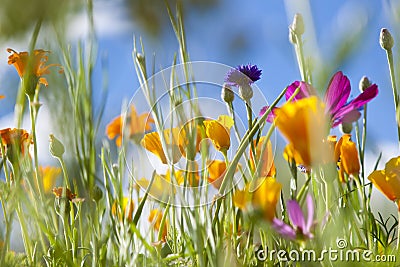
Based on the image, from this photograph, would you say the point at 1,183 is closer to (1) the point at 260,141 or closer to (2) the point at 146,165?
(2) the point at 146,165

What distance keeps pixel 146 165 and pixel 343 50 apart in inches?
14.5

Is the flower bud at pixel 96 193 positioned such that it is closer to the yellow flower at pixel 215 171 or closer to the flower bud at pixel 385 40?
the yellow flower at pixel 215 171

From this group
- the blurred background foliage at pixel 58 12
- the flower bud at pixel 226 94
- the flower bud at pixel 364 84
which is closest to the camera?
the blurred background foliage at pixel 58 12

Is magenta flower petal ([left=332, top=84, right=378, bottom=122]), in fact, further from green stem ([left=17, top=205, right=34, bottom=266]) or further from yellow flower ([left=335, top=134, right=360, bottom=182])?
green stem ([left=17, top=205, right=34, bottom=266])

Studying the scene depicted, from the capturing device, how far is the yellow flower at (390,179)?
0.42m

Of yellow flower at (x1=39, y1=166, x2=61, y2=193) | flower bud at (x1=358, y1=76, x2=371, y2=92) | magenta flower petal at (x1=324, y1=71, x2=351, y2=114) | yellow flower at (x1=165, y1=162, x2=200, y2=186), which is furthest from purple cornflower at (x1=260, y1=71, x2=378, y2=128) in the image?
yellow flower at (x1=39, y1=166, x2=61, y2=193)

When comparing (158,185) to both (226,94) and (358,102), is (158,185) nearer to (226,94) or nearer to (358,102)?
(226,94)

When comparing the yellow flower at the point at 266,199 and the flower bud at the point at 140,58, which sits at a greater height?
the flower bud at the point at 140,58

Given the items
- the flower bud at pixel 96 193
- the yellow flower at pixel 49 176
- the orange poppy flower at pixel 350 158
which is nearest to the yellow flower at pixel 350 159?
the orange poppy flower at pixel 350 158

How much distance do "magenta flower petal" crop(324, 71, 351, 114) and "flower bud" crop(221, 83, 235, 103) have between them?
116mm

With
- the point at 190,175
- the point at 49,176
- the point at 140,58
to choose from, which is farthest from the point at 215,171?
the point at 49,176

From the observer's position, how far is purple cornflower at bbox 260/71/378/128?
1.17 feet

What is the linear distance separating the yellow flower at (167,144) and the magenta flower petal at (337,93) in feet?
0.49

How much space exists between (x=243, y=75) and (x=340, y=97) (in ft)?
0.37
